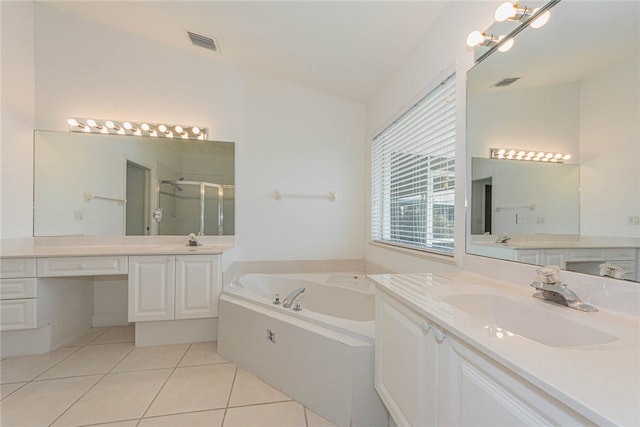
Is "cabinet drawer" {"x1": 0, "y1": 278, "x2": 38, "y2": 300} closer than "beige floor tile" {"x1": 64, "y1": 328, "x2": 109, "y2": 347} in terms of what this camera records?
Yes

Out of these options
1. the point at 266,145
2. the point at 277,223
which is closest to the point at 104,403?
the point at 277,223

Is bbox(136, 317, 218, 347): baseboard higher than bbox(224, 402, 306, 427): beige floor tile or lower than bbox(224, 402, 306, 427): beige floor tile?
higher

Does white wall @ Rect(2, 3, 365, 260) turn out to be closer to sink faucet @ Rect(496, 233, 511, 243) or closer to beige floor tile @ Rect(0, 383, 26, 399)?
beige floor tile @ Rect(0, 383, 26, 399)

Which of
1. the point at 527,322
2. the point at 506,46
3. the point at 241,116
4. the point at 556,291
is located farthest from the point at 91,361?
the point at 506,46

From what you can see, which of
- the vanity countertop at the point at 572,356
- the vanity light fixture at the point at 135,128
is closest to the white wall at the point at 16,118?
the vanity light fixture at the point at 135,128

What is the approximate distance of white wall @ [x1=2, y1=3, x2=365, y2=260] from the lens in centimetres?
245

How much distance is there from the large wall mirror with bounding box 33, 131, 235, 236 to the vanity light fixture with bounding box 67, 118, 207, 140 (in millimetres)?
52

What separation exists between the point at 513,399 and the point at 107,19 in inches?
145

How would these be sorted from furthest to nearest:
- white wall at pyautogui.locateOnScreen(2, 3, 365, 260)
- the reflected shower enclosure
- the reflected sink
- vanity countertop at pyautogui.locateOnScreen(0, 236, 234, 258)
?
the reflected shower enclosure, white wall at pyautogui.locateOnScreen(2, 3, 365, 260), vanity countertop at pyautogui.locateOnScreen(0, 236, 234, 258), the reflected sink

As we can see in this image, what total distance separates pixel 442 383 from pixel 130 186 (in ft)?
9.92

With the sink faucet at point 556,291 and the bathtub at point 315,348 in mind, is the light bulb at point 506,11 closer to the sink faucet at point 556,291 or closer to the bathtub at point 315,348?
the sink faucet at point 556,291

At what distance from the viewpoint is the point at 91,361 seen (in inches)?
78.0

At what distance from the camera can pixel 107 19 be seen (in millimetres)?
2416

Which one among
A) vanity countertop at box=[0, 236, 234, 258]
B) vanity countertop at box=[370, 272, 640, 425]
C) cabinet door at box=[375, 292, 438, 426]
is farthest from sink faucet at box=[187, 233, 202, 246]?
vanity countertop at box=[370, 272, 640, 425]
